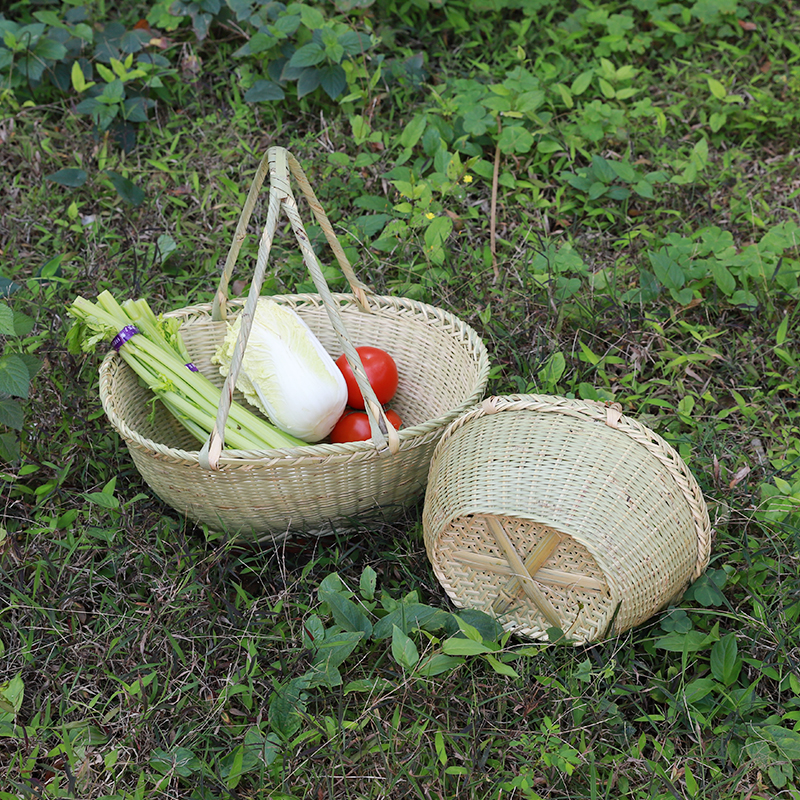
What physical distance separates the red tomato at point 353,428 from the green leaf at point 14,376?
3.10 feet

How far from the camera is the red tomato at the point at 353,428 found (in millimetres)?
2664

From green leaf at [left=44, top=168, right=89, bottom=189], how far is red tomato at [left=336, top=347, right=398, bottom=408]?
66.7 inches

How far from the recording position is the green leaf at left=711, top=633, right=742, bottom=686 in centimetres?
206

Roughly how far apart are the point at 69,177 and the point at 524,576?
9.18ft

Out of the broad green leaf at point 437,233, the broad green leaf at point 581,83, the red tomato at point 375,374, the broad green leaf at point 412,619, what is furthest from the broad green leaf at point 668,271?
the broad green leaf at point 412,619

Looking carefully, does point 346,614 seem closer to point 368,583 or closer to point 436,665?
point 368,583

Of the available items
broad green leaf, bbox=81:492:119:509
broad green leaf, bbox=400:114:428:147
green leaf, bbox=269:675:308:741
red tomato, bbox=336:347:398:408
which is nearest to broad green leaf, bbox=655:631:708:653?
green leaf, bbox=269:675:308:741

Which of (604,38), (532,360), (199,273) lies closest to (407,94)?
(604,38)

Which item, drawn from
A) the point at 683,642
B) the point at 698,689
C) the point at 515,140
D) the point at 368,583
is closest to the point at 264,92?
the point at 515,140

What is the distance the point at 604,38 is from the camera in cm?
444

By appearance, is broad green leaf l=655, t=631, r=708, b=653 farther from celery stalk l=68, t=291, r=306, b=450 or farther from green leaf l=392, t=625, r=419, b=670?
celery stalk l=68, t=291, r=306, b=450

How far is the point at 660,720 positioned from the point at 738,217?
8.02 feet

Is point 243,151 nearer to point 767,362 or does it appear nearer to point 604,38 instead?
point 604,38

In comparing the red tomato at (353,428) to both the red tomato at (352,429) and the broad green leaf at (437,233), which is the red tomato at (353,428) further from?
the broad green leaf at (437,233)
